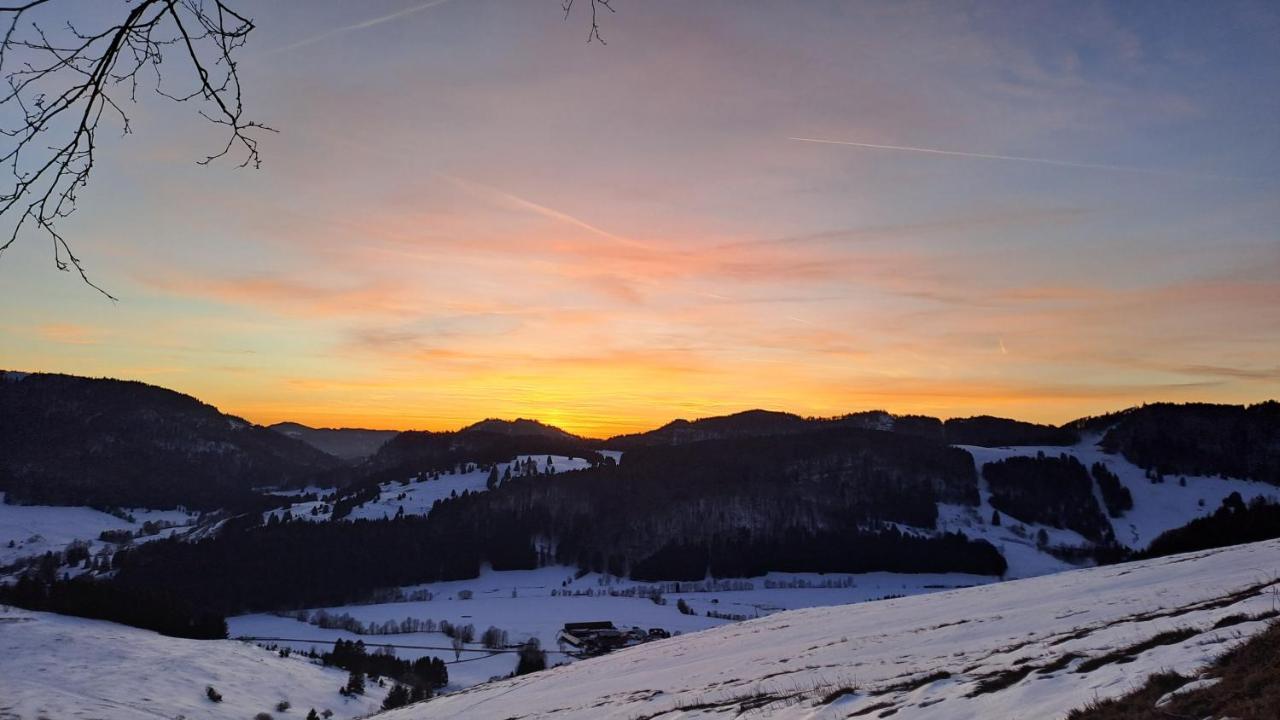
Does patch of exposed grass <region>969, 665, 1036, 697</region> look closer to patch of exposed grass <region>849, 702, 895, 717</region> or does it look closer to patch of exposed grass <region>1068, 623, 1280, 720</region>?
patch of exposed grass <region>849, 702, 895, 717</region>

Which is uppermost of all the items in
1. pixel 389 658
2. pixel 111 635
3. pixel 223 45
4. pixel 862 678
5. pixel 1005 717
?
pixel 223 45

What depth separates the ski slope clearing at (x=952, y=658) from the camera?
1244 centimetres

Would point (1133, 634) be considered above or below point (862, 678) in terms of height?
above

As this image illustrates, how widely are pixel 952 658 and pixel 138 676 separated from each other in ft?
288

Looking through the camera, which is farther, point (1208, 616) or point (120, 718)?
point (120, 718)

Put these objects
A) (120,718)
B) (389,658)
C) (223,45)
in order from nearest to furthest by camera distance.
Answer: (223,45)
(120,718)
(389,658)

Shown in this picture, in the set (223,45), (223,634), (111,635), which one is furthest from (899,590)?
(223,45)

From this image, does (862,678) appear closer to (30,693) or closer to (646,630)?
(30,693)

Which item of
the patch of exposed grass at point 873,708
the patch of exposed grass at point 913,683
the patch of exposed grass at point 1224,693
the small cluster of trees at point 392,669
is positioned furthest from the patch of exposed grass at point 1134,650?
the small cluster of trees at point 392,669

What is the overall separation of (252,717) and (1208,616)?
78125mm

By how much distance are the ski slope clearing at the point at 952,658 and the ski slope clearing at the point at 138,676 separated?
42.2 m

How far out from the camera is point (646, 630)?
127 m

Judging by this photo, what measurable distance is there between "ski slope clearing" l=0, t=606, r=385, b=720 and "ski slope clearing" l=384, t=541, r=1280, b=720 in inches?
1660

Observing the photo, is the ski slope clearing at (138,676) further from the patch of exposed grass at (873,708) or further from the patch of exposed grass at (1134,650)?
the patch of exposed grass at (1134,650)
